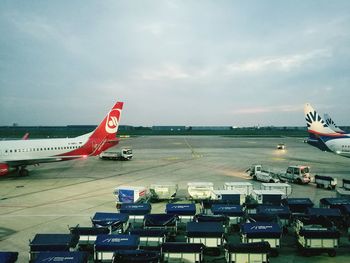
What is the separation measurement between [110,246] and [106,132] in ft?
111

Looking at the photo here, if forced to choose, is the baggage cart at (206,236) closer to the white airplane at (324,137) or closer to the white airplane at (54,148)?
the white airplane at (54,148)

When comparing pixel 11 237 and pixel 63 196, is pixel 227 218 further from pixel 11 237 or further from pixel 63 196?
pixel 63 196

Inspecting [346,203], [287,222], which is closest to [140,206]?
[287,222]

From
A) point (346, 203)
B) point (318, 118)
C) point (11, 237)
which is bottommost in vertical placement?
point (11, 237)

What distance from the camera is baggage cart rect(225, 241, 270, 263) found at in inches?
567

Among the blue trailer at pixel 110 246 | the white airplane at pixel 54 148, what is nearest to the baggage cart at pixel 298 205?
the blue trailer at pixel 110 246

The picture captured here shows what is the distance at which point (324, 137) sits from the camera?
49156 millimetres

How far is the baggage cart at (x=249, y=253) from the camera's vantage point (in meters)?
14.4

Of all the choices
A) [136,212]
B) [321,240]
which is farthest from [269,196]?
[136,212]

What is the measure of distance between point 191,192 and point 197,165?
78.5 ft

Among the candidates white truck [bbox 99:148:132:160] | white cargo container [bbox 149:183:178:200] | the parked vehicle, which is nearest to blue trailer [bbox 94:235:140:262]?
white cargo container [bbox 149:183:178:200]

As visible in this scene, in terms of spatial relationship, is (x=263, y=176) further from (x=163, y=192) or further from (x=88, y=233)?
(x=88, y=233)

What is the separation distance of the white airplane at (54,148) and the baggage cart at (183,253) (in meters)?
29.7

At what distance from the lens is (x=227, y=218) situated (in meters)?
20.2
